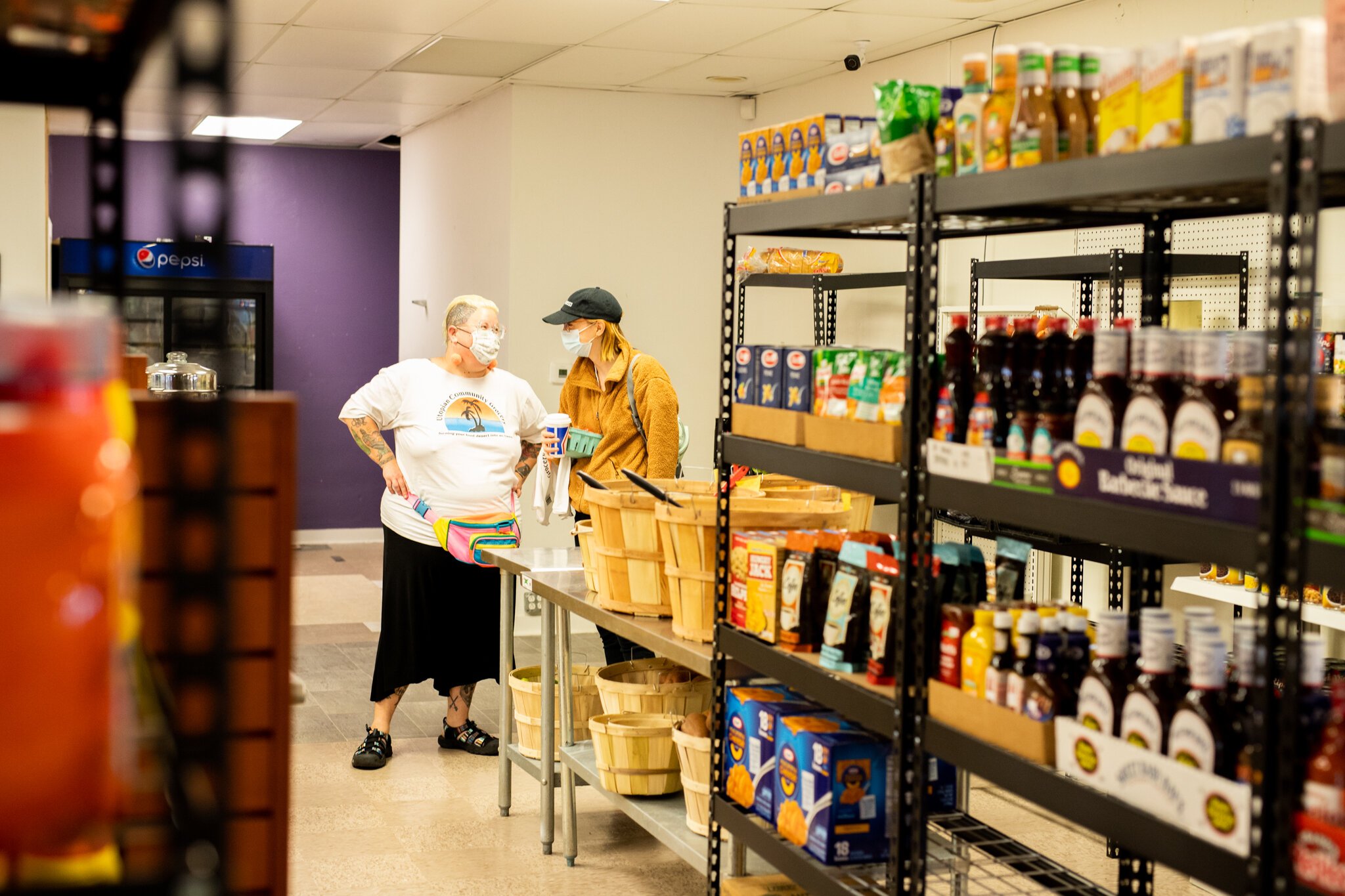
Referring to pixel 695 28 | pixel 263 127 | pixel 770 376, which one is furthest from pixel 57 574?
pixel 263 127

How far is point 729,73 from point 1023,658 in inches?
229

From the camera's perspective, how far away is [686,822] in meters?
3.71

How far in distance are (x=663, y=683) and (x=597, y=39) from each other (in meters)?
3.70

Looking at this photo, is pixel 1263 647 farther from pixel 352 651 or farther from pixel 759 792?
pixel 352 651

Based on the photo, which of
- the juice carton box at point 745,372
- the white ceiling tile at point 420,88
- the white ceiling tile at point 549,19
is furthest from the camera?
the white ceiling tile at point 420,88

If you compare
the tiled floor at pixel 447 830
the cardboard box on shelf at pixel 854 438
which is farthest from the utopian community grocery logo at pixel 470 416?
the cardboard box on shelf at pixel 854 438

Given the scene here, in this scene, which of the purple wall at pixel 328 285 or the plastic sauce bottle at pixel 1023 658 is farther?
the purple wall at pixel 328 285

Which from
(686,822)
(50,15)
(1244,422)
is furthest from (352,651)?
(50,15)

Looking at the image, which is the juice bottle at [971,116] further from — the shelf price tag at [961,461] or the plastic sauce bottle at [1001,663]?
the plastic sauce bottle at [1001,663]

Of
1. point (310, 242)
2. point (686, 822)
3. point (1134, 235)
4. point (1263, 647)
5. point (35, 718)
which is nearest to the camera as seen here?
point (35, 718)

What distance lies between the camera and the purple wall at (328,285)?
11406mm

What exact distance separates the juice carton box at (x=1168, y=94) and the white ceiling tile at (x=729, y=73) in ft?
17.5

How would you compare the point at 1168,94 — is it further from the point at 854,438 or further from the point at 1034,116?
the point at 854,438

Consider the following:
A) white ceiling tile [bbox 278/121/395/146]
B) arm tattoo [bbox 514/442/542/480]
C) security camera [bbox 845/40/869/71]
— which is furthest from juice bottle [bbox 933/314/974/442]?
white ceiling tile [bbox 278/121/395/146]
